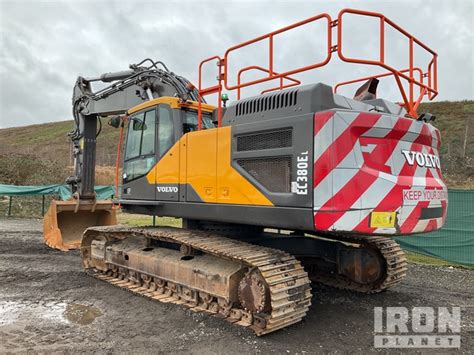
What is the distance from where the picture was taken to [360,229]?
13.0 ft

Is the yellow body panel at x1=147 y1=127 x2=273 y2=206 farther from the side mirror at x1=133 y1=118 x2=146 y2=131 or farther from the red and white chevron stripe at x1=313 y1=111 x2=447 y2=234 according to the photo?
the side mirror at x1=133 y1=118 x2=146 y2=131

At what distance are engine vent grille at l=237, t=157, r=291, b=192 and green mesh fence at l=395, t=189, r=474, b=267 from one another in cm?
552

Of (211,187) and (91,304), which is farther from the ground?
(211,187)

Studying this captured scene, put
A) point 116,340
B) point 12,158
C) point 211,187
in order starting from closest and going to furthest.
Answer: point 116,340
point 211,187
point 12,158

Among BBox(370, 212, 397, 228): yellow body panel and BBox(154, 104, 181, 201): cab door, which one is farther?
BBox(154, 104, 181, 201): cab door

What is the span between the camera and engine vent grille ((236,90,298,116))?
14.5 feet

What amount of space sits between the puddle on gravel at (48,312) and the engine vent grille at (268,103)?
3195 mm

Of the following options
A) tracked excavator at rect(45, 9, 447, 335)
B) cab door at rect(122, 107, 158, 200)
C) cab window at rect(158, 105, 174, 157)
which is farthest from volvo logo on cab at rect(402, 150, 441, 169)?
cab door at rect(122, 107, 158, 200)

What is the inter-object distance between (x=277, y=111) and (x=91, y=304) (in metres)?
3.68

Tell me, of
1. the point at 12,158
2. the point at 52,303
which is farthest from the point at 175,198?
the point at 12,158

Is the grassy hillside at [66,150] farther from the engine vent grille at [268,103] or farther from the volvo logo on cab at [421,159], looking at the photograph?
the volvo logo on cab at [421,159]

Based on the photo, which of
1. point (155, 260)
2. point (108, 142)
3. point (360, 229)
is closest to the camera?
point (360, 229)

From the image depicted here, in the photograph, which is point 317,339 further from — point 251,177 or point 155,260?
point 155,260

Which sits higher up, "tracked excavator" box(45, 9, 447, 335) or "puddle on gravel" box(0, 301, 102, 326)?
"tracked excavator" box(45, 9, 447, 335)
